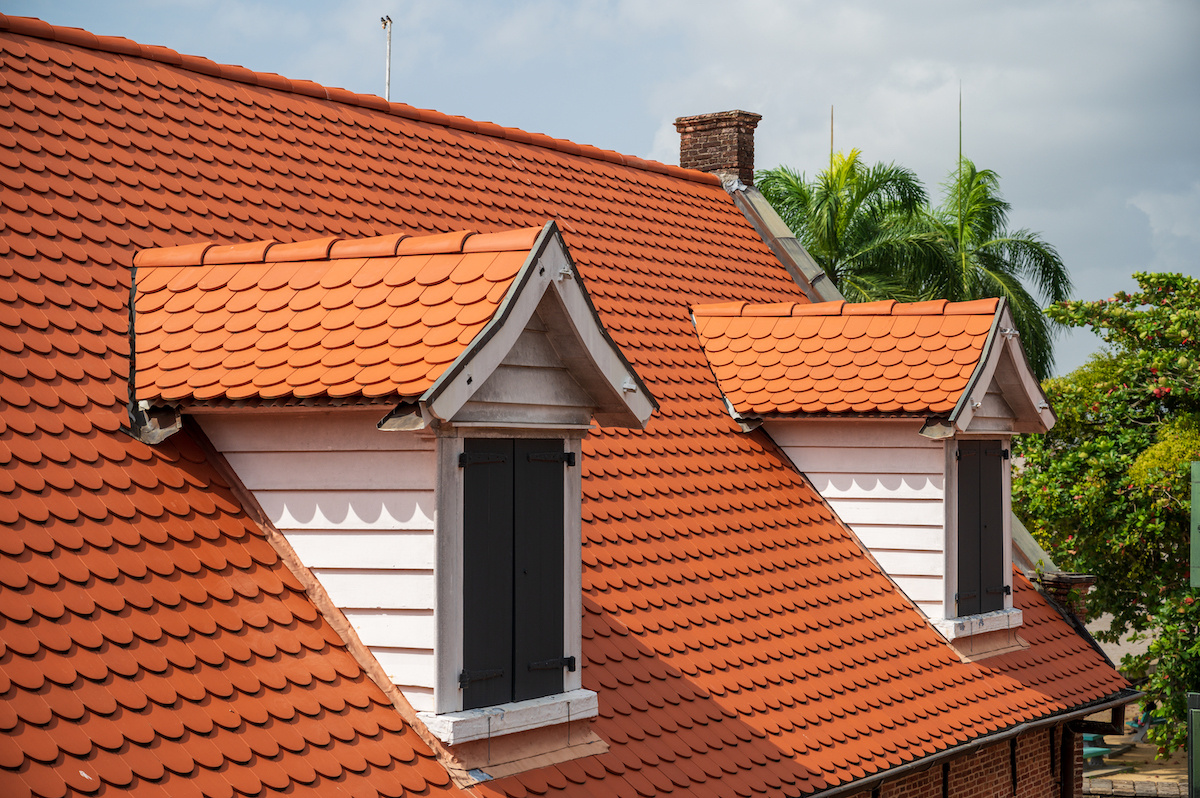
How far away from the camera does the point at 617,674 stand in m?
6.86

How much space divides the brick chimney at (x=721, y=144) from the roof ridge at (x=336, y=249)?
346 inches

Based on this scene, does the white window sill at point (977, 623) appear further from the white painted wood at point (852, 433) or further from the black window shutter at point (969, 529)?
the white painted wood at point (852, 433)

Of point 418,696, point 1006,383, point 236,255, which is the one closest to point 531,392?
point 418,696

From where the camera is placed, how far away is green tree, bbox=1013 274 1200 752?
15234mm

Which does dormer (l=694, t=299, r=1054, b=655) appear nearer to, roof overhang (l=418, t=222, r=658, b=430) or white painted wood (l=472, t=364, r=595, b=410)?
roof overhang (l=418, t=222, r=658, b=430)

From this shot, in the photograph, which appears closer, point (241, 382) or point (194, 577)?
point (194, 577)

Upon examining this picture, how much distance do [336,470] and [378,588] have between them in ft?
1.98

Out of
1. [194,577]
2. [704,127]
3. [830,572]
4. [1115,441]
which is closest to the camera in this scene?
[194,577]

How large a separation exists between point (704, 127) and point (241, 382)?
33.9ft

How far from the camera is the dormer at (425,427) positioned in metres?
5.49

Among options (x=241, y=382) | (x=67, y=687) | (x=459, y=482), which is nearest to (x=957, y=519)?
(x=459, y=482)

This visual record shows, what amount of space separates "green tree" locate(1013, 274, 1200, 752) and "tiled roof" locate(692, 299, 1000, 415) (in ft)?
22.2

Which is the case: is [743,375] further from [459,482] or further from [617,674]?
[459,482]

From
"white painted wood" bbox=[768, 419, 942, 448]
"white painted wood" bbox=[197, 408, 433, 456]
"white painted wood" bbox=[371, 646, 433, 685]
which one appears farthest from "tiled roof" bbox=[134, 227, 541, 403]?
"white painted wood" bbox=[768, 419, 942, 448]
